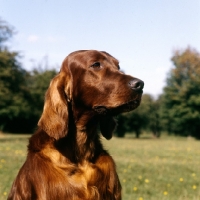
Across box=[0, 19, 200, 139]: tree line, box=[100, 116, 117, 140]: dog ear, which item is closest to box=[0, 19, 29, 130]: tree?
box=[0, 19, 200, 139]: tree line

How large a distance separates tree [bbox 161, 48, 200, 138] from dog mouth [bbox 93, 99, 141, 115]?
167 feet

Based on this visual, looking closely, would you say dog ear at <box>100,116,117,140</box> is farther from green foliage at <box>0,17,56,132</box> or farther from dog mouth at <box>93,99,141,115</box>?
green foliage at <box>0,17,56,132</box>

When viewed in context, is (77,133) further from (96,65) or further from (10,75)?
(10,75)

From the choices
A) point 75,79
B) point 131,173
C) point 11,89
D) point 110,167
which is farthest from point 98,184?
point 11,89

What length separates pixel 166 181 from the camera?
8688 millimetres

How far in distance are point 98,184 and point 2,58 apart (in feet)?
81.9

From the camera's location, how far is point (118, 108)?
343 centimetres

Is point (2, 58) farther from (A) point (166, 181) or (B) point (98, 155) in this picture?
(B) point (98, 155)

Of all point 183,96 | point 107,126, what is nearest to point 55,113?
point 107,126

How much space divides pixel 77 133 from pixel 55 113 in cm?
32

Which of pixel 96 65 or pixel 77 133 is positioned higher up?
pixel 96 65

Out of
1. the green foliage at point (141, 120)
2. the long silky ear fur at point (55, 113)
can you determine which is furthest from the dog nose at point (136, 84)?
the green foliage at point (141, 120)

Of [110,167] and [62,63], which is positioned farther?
[62,63]

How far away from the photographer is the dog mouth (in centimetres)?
339
